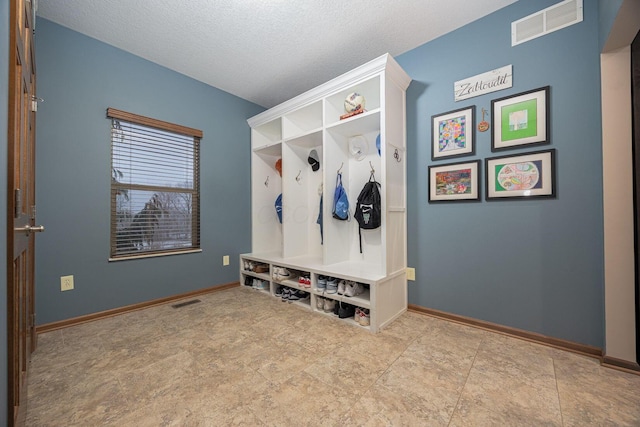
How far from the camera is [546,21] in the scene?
1.81 meters

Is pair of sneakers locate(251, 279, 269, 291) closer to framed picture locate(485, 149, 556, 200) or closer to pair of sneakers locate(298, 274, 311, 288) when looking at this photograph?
pair of sneakers locate(298, 274, 311, 288)

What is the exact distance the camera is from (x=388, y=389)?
1347 millimetres

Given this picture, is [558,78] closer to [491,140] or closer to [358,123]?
[491,140]

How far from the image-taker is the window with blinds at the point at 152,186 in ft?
7.98

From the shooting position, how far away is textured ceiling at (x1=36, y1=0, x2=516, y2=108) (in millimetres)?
1941

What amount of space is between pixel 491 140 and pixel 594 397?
1652 mm

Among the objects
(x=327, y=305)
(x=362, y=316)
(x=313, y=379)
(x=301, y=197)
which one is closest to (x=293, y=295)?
(x=327, y=305)

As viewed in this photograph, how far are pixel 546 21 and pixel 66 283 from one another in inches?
164

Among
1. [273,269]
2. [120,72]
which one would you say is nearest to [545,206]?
[273,269]

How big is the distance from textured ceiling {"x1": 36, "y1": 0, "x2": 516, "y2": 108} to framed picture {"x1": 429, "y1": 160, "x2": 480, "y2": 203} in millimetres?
1183

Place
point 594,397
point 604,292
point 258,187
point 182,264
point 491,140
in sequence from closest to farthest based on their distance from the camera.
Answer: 1. point 594,397
2. point 604,292
3. point 491,140
4. point 182,264
5. point 258,187

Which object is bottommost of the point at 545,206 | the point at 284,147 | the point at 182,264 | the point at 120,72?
the point at 182,264

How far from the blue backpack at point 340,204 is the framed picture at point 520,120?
4.35 feet

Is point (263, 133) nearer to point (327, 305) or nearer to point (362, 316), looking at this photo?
point (327, 305)
